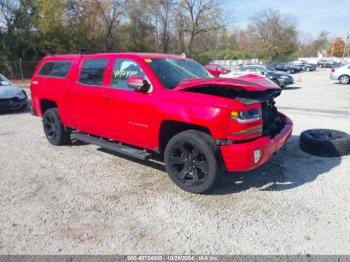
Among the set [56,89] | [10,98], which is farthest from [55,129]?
[10,98]

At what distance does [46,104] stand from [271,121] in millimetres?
4622

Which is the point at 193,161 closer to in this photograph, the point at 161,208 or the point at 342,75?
the point at 161,208

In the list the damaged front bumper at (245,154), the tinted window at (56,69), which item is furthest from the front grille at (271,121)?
the tinted window at (56,69)

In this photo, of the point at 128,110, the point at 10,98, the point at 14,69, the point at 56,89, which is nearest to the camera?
the point at 128,110

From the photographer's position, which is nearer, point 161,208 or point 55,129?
point 161,208

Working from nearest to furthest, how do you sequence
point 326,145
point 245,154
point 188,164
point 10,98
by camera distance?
point 245,154 < point 188,164 < point 326,145 < point 10,98

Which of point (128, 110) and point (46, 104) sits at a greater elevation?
point (128, 110)

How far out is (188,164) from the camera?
14.1 ft

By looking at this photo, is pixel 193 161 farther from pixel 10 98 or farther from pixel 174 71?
pixel 10 98

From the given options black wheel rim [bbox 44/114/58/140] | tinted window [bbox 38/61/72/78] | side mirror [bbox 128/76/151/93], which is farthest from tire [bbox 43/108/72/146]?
side mirror [bbox 128/76/151/93]

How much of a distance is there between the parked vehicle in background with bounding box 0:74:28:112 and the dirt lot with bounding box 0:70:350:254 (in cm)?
525

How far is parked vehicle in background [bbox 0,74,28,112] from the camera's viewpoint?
10.4 m

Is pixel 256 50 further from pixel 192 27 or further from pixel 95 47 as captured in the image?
pixel 95 47

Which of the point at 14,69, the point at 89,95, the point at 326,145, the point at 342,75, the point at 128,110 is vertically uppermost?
the point at 14,69
